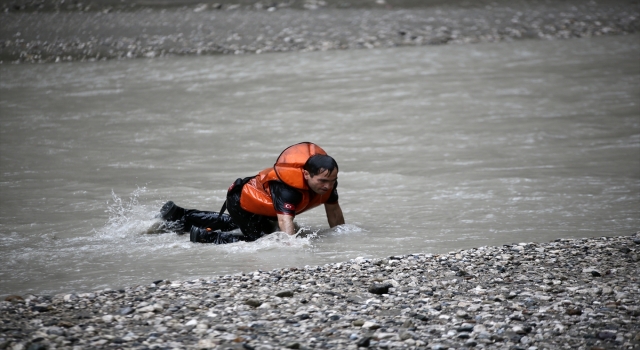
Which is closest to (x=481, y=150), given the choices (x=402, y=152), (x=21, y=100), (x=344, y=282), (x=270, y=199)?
(x=402, y=152)

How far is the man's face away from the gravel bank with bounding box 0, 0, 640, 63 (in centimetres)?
1431

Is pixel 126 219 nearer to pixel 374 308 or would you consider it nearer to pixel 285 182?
pixel 285 182

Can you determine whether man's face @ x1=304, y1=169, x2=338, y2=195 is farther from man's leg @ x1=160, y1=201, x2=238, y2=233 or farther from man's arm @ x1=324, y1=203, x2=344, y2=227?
man's leg @ x1=160, y1=201, x2=238, y2=233

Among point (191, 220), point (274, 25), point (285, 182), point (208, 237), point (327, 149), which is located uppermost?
point (274, 25)

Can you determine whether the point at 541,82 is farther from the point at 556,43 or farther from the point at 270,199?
the point at 270,199

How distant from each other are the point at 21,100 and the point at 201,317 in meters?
12.8

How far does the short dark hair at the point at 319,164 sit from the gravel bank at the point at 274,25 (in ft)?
47.0

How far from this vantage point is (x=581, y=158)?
1118 cm

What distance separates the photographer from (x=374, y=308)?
18.0ft

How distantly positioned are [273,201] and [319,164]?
0.62 metres

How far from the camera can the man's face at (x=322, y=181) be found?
7.12m

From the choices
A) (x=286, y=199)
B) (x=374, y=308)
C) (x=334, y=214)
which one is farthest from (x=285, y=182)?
(x=374, y=308)

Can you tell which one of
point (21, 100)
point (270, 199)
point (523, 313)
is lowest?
point (523, 313)

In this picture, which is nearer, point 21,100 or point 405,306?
point 405,306
